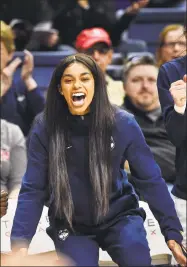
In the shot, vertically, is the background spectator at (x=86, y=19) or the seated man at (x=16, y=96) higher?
the background spectator at (x=86, y=19)

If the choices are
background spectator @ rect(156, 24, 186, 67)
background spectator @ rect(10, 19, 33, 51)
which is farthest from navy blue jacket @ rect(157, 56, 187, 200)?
background spectator @ rect(10, 19, 33, 51)

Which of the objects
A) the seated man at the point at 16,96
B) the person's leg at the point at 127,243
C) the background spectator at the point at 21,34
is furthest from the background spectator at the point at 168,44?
the person's leg at the point at 127,243

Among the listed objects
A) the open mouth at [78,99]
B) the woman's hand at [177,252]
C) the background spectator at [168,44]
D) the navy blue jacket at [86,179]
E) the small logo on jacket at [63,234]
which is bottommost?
the woman's hand at [177,252]

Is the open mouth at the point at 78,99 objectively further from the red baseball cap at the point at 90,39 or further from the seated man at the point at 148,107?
the red baseball cap at the point at 90,39

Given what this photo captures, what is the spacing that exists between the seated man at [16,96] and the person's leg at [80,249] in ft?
5.55

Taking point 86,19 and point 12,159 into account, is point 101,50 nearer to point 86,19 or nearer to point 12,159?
point 12,159

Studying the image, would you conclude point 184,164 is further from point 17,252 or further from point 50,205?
point 17,252

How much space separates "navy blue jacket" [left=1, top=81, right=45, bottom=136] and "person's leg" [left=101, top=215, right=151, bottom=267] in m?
1.71

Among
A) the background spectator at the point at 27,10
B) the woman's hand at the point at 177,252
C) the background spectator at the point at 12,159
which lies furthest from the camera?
the background spectator at the point at 27,10

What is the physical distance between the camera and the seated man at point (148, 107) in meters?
3.54

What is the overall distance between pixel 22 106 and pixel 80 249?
1.83 metres

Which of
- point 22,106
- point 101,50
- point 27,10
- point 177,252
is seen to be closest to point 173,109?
point 177,252

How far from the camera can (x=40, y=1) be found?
617 centimetres

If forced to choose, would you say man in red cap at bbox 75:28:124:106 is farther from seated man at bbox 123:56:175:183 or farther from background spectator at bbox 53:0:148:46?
background spectator at bbox 53:0:148:46
